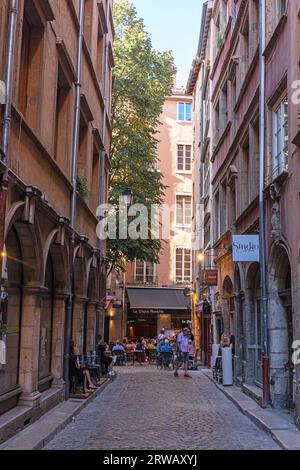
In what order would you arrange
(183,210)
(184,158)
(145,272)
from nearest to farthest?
(145,272)
(183,210)
(184,158)

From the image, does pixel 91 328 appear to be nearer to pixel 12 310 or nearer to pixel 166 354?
pixel 166 354

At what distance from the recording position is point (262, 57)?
46.3ft

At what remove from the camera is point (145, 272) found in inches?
1515

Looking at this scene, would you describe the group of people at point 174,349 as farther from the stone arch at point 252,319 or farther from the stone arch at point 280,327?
the stone arch at point 280,327

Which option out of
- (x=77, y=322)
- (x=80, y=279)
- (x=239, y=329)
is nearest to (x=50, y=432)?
(x=77, y=322)

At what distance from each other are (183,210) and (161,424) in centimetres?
3016

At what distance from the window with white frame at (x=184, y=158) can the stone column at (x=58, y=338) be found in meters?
28.6

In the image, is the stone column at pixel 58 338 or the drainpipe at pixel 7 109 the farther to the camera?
the stone column at pixel 58 338

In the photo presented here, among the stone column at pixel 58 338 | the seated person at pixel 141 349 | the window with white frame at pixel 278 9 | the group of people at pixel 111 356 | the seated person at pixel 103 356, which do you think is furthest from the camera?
the seated person at pixel 141 349

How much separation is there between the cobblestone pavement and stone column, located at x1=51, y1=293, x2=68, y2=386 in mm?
969

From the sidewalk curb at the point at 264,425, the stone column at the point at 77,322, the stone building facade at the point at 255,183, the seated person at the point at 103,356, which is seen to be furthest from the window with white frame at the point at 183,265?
the sidewalk curb at the point at 264,425

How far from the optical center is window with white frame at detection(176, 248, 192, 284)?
3888 cm

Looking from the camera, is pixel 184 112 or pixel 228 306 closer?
pixel 228 306

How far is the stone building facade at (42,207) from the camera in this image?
9.13 metres
